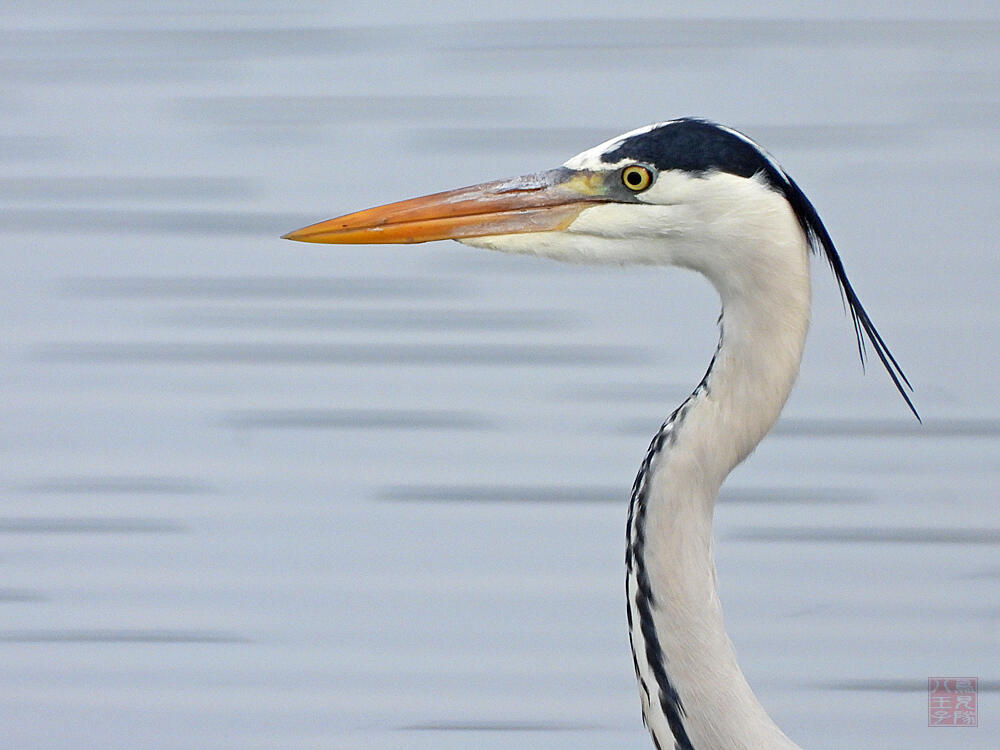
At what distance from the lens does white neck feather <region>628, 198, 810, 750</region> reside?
1.17 metres

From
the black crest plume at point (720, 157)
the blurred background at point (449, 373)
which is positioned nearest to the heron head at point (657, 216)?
the black crest plume at point (720, 157)

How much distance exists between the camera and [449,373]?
2.23 meters

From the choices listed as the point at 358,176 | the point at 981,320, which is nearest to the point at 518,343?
the point at 358,176

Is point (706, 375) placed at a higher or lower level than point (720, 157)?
lower

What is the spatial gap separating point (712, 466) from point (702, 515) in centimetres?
6

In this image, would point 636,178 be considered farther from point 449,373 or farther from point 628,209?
point 449,373

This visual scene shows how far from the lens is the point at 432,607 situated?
232cm

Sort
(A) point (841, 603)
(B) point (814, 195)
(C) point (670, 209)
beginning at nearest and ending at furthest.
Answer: (C) point (670, 209), (B) point (814, 195), (A) point (841, 603)

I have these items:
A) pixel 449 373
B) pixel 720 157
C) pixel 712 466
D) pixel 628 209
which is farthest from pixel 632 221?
pixel 449 373

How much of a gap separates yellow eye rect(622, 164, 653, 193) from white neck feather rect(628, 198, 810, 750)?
0.12 metres

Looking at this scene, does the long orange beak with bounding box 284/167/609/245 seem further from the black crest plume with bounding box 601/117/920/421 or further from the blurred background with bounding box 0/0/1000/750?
the blurred background with bounding box 0/0/1000/750

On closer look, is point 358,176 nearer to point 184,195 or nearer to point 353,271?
point 353,271

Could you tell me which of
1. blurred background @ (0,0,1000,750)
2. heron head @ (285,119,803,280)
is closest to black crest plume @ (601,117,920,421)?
heron head @ (285,119,803,280)

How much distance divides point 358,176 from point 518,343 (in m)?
0.49
